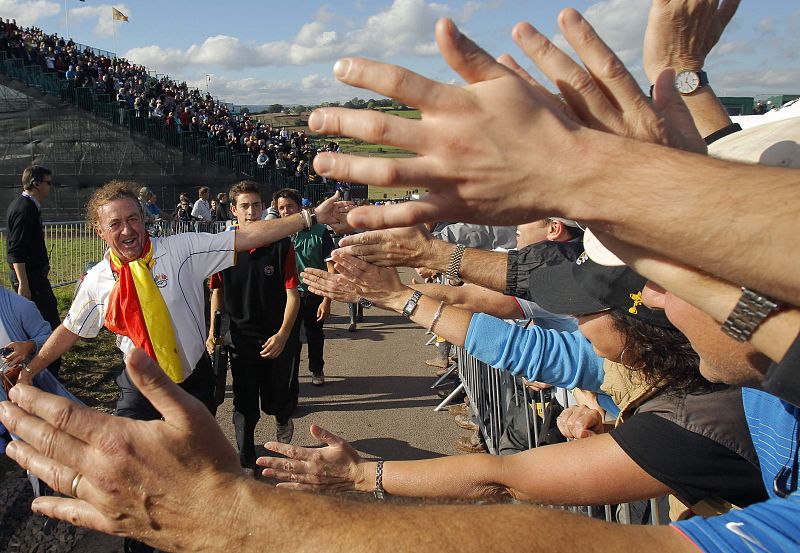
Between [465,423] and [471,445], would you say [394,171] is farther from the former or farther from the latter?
[465,423]

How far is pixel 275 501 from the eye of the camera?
1018 millimetres

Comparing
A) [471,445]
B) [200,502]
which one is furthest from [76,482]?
[471,445]

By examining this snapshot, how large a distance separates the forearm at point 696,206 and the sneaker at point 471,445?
431cm

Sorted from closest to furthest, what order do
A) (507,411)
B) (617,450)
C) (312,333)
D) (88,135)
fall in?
1. (617,450)
2. (507,411)
3. (312,333)
4. (88,135)

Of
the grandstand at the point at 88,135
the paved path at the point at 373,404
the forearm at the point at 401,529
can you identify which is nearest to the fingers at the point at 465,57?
the forearm at the point at 401,529

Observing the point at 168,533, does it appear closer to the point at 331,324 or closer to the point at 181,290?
the point at 181,290

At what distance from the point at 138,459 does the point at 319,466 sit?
3.39 ft

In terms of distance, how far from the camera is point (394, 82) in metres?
0.84

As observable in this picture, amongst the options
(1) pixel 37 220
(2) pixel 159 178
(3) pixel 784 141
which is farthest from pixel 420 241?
(2) pixel 159 178

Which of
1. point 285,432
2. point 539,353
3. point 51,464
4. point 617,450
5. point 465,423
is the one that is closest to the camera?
point 51,464

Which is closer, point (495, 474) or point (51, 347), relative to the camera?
point (495, 474)

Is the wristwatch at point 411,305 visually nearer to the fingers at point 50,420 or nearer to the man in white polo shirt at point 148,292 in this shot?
the man in white polo shirt at point 148,292

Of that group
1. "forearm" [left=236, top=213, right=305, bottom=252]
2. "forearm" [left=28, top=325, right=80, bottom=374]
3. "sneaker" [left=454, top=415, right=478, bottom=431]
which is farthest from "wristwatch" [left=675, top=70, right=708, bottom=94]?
"sneaker" [left=454, top=415, right=478, bottom=431]

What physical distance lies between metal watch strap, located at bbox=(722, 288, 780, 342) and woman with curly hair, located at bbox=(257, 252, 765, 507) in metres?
0.85
